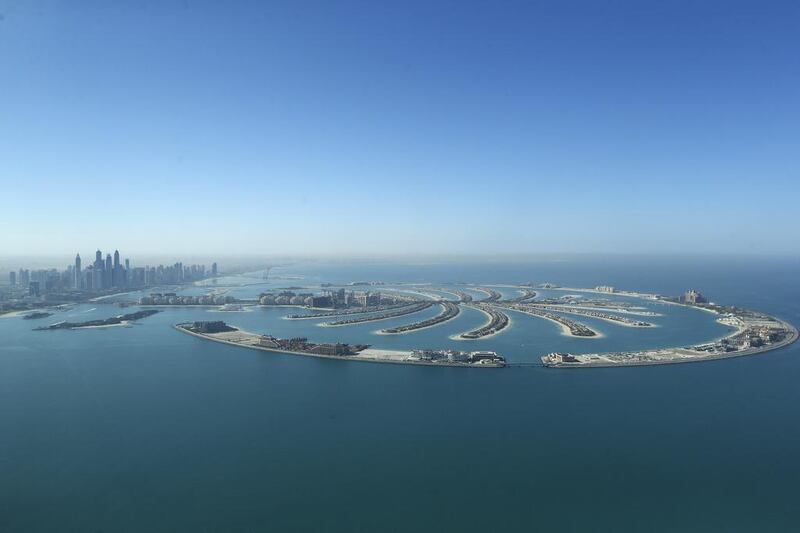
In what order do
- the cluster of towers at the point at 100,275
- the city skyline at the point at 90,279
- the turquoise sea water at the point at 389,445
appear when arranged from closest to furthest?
the turquoise sea water at the point at 389,445 → the city skyline at the point at 90,279 → the cluster of towers at the point at 100,275

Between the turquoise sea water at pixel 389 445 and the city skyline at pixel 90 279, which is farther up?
the city skyline at pixel 90 279

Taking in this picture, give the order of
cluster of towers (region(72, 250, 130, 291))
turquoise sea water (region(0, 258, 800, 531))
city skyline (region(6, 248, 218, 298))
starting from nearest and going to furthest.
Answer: turquoise sea water (region(0, 258, 800, 531)) < city skyline (region(6, 248, 218, 298)) < cluster of towers (region(72, 250, 130, 291))

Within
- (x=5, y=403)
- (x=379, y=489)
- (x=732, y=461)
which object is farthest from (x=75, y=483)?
(x=732, y=461)

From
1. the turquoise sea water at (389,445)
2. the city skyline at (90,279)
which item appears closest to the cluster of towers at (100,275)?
the city skyline at (90,279)

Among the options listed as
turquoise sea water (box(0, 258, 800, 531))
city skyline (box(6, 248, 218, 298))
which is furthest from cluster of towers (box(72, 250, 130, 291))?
turquoise sea water (box(0, 258, 800, 531))

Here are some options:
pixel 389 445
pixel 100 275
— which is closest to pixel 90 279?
pixel 100 275

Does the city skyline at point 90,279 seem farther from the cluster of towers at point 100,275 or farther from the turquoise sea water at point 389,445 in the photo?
the turquoise sea water at point 389,445

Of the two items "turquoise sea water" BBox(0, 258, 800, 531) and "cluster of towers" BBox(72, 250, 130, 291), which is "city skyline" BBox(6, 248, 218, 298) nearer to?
"cluster of towers" BBox(72, 250, 130, 291)

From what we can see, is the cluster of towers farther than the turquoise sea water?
Yes

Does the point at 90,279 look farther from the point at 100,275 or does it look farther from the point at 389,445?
the point at 389,445
